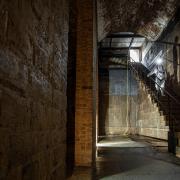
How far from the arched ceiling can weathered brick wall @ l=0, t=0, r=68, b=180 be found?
6.32 m

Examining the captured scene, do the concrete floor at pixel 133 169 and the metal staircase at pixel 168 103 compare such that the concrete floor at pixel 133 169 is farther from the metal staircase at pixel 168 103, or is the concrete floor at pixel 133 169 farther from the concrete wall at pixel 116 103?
the concrete wall at pixel 116 103

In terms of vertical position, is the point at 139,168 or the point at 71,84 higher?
the point at 71,84

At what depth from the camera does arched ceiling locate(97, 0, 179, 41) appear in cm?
864

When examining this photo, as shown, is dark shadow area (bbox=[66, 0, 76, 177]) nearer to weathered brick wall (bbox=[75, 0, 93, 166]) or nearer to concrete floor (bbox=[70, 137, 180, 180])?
weathered brick wall (bbox=[75, 0, 93, 166])

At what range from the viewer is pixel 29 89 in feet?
4.79

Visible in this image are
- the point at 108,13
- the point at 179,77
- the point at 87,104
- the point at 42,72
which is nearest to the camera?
the point at 42,72

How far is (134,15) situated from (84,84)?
5.28 metres

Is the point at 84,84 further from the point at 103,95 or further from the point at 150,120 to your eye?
the point at 103,95

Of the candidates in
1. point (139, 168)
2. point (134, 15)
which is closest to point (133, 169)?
point (139, 168)

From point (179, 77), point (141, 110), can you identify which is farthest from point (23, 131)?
point (141, 110)

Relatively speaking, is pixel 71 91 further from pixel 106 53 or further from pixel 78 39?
pixel 106 53

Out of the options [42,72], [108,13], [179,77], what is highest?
[108,13]

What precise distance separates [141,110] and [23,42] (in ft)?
52.9

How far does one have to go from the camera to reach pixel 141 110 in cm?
1700
